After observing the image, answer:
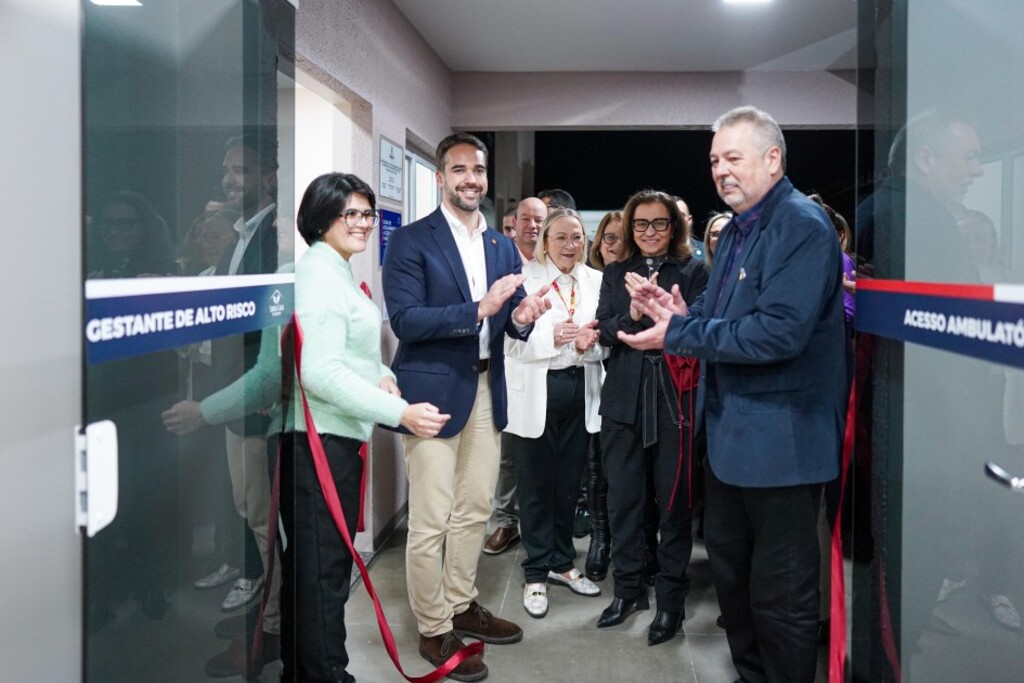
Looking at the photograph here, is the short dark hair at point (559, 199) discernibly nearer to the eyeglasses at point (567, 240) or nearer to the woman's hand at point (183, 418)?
the eyeglasses at point (567, 240)

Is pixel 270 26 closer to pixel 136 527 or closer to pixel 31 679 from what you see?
pixel 136 527

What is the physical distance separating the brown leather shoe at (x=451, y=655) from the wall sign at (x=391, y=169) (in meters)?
2.00

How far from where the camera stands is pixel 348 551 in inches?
82.8

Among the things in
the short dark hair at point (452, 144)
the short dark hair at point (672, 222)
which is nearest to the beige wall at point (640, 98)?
the short dark hair at point (672, 222)

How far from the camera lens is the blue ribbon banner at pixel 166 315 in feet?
3.55

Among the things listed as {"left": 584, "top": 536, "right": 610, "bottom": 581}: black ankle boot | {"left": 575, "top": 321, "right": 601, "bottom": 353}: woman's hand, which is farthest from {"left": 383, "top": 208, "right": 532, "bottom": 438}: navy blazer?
{"left": 584, "top": 536, "right": 610, "bottom": 581}: black ankle boot

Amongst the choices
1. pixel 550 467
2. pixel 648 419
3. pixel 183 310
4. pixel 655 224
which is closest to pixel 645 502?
pixel 648 419

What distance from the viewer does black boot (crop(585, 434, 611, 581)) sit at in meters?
3.43

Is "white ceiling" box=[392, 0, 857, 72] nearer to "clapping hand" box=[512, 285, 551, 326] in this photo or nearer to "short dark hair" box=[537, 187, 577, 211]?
"short dark hair" box=[537, 187, 577, 211]

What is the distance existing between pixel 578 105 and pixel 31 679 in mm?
5043

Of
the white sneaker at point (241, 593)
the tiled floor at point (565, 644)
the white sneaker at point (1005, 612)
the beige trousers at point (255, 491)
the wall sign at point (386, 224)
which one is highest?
the wall sign at point (386, 224)

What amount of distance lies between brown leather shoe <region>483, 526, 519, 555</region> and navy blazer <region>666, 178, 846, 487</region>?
6.31ft

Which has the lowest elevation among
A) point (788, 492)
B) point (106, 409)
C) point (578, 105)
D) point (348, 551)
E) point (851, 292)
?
point (348, 551)

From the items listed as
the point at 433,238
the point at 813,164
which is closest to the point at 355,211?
→ the point at 433,238
